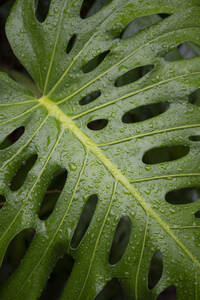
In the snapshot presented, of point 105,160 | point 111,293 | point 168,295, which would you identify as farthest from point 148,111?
point 168,295

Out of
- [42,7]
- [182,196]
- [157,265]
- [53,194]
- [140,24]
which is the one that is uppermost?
[42,7]

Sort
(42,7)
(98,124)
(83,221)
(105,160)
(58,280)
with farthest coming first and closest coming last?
(98,124), (42,7), (58,280), (83,221), (105,160)

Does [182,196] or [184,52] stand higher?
[184,52]

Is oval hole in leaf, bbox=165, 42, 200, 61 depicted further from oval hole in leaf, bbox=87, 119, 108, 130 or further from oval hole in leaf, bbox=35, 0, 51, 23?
oval hole in leaf, bbox=35, 0, 51, 23

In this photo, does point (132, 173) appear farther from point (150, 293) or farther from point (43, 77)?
point (43, 77)

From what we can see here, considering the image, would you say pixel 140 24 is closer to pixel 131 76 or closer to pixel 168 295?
pixel 131 76

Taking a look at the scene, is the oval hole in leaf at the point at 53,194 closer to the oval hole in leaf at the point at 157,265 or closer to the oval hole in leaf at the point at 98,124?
the oval hole in leaf at the point at 98,124

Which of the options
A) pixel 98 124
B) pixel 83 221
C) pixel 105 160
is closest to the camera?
pixel 105 160
